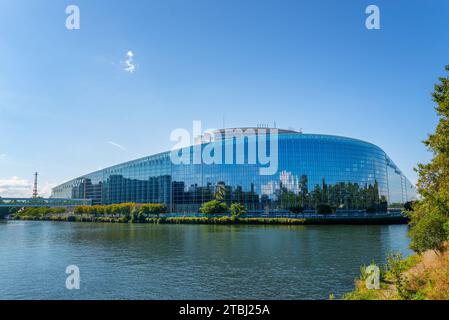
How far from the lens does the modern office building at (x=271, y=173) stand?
136250mm

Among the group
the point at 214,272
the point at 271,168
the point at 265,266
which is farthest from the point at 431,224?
the point at 271,168

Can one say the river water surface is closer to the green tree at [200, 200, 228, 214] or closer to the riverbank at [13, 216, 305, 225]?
the riverbank at [13, 216, 305, 225]

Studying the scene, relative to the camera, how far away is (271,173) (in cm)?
13975

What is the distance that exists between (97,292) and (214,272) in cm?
1081

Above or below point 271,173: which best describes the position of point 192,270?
below

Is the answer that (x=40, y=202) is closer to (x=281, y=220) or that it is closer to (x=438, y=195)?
(x=281, y=220)

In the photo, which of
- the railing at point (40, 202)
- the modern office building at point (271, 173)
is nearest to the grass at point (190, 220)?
the railing at point (40, 202)

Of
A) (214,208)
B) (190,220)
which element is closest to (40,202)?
(190,220)

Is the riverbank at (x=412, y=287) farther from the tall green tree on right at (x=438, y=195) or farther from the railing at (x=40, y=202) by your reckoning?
the railing at (x=40, y=202)

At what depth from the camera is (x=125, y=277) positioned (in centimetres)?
3158

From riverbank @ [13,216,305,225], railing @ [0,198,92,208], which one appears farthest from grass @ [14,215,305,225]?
railing @ [0,198,92,208]
